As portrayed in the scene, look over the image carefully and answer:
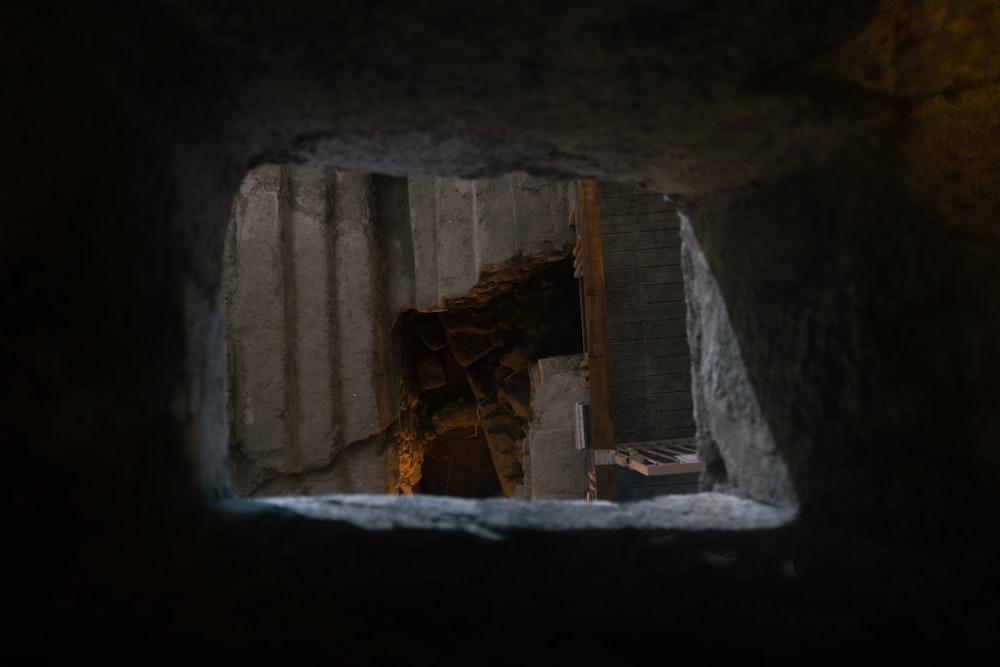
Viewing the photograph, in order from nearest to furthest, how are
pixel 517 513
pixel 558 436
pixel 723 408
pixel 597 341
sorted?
pixel 517 513 < pixel 723 408 < pixel 597 341 < pixel 558 436

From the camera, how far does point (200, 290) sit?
1202mm

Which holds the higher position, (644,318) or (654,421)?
(644,318)

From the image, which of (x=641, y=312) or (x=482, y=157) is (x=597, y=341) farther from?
(x=482, y=157)

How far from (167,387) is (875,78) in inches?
46.0

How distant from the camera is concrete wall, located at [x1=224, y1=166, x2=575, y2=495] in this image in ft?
16.0

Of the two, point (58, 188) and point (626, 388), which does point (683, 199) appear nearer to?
point (58, 188)

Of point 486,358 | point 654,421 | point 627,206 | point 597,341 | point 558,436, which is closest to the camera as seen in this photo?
point 597,341

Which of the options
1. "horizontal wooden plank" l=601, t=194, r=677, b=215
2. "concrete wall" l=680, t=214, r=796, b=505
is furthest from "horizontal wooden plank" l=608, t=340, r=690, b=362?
"concrete wall" l=680, t=214, r=796, b=505

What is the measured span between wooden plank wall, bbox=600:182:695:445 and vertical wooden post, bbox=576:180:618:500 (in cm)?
10

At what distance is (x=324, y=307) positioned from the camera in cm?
496

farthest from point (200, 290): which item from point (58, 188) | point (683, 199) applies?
point (683, 199)

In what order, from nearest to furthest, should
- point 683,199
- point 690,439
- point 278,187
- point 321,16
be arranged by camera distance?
point 321,16
point 683,199
point 690,439
point 278,187

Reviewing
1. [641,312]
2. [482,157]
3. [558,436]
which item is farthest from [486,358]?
[482,157]

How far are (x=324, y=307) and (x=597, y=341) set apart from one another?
2045 mm
